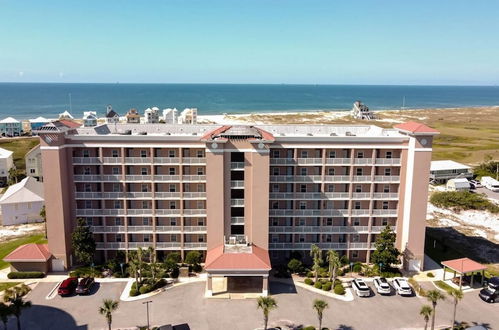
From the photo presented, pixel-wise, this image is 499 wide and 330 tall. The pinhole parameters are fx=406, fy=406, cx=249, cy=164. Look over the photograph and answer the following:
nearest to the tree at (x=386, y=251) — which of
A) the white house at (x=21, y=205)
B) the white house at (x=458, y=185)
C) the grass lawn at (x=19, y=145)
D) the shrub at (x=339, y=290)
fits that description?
the shrub at (x=339, y=290)

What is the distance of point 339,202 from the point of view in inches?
1993

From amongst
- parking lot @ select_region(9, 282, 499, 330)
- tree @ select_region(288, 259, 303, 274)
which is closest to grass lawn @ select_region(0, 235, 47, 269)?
parking lot @ select_region(9, 282, 499, 330)

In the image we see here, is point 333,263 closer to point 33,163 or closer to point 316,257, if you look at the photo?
point 316,257

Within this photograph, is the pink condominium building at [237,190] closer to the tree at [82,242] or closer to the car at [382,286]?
the tree at [82,242]

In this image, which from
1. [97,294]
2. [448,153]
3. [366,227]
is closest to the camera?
[97,294]

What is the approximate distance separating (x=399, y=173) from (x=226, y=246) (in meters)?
23.1

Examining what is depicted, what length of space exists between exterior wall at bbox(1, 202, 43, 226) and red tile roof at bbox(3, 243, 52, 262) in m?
21.2

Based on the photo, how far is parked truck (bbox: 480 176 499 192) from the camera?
8788 cm

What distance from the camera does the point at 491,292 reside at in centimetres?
4256

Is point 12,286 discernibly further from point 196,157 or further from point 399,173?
point 399,173

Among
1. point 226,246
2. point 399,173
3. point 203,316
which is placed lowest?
point 203,316

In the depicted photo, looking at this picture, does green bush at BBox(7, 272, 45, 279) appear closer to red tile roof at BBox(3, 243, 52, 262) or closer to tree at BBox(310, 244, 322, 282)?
red tile roof at BBox(3, 243, 52, 262)

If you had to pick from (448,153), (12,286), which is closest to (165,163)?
(12,286)

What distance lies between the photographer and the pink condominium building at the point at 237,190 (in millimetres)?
46719
